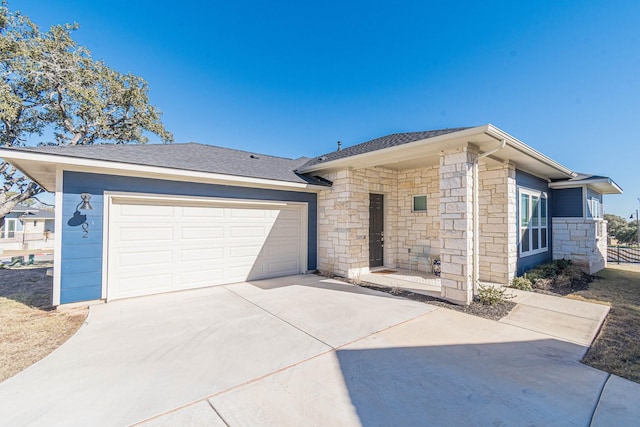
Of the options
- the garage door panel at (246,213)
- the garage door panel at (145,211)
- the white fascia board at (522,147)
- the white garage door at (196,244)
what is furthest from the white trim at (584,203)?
the garage door panel at (145,211)

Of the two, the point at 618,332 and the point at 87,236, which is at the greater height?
the point at 87,236

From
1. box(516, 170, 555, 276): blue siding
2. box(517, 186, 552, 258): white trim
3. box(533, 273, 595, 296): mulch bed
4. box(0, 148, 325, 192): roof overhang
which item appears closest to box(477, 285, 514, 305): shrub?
box(533, 273, 595, 296): mulch bed

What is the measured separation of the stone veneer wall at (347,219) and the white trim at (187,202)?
1.65 feet

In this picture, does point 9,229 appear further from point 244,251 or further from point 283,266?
point 283,266

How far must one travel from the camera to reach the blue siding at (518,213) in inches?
269

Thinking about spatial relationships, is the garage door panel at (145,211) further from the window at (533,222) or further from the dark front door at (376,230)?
the window at (533,222)

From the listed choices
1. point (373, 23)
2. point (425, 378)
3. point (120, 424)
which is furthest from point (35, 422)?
point (373, 23)

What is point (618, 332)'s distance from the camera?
3748 millimetres

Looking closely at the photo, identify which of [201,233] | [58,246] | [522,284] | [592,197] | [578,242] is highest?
[592,197]

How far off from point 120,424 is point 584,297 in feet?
26.5

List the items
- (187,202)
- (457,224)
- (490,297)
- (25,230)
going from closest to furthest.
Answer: (490,297), (457,224), (187,202), (25,230)

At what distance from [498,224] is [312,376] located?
6056mm

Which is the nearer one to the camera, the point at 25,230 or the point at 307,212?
the point at 307,212

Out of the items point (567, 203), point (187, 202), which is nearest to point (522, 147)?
point (567, 203)
